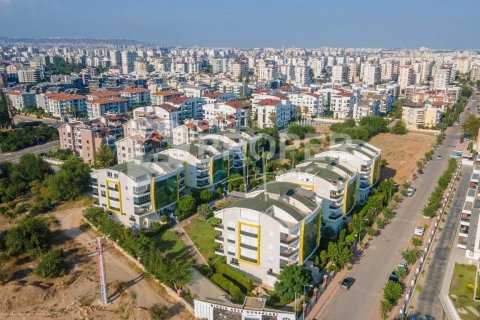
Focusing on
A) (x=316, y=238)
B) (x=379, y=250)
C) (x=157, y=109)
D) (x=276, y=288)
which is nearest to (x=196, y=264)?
(x=276, y=288)

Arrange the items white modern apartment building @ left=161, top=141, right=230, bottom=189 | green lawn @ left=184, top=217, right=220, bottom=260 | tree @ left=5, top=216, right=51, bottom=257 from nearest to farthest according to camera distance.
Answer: tree @ left=5, top=216, right=51, bottom=257
green lawn @ left=184, top=217, right=220, bottom=260
white modern apartment building @ left=161, top=141, right=230, bottom=189

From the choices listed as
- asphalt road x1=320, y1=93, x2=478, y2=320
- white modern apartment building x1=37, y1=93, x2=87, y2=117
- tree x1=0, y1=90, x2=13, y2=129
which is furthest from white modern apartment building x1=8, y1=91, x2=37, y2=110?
asphalt road x1=320, y1=93, x2=478, y2=320

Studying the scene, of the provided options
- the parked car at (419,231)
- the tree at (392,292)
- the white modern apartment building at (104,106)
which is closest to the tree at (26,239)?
the tree at (392,292)

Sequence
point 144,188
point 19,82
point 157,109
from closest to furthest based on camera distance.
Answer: point 144,188, point 157,109, point 19,82

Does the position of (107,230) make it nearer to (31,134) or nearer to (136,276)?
(136,276)

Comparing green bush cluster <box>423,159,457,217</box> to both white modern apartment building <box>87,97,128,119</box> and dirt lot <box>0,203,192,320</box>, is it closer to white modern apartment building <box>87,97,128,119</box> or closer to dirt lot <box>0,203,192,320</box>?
dirt lot <box>0,203,192,320</box>
